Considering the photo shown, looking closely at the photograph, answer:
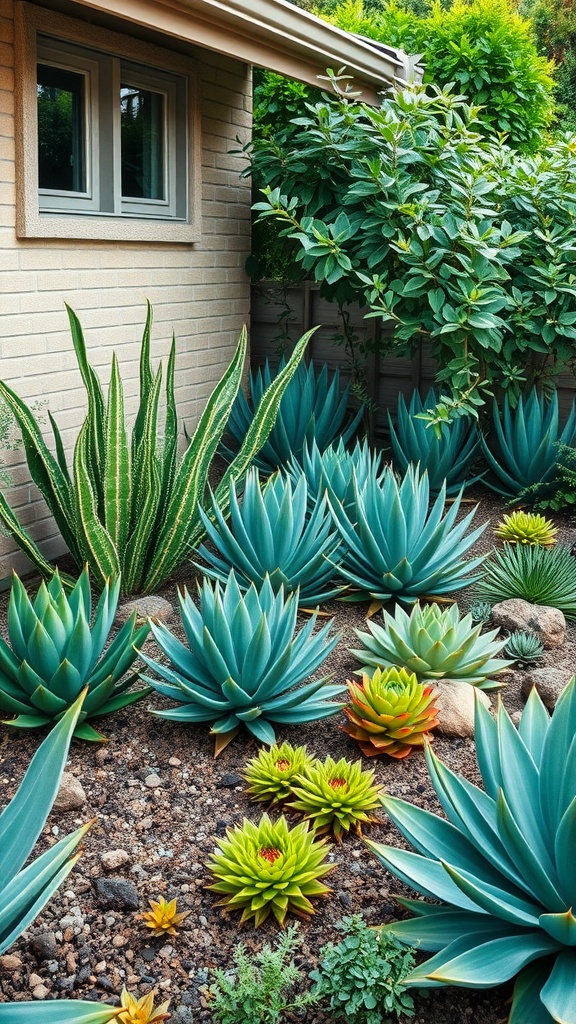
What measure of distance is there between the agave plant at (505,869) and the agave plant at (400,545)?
1.80 m

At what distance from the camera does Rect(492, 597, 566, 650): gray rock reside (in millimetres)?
4266

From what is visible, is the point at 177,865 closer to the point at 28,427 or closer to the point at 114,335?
the point at 28,427

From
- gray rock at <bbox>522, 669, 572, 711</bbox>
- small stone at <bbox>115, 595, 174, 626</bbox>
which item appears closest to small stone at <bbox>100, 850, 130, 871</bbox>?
small stone at <bbox>115, 595, 174, 626</bbox>

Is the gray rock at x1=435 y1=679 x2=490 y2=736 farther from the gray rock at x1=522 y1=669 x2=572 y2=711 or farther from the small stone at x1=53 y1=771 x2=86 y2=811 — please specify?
the small stone at x1=53 y1=771 x2=86 y2=811

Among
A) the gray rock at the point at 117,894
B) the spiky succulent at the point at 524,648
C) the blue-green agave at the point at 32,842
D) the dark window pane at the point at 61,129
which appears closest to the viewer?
the blue-green agave at the point at 32,842

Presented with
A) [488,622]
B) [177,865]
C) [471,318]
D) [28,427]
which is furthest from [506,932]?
[471,318]

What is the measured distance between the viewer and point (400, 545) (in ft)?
14.5

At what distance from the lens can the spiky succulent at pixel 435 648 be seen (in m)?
3.68

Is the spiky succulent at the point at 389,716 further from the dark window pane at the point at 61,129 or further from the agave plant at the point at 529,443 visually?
the dark window pane at the point at 61,129

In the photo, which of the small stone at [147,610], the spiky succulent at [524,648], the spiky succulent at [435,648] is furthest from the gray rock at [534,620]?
the small stone at [147,610]

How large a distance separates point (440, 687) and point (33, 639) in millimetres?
1494

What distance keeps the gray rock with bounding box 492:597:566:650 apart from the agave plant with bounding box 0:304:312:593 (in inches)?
59.1

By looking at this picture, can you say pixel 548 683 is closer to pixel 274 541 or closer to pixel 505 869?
pixel 274 541

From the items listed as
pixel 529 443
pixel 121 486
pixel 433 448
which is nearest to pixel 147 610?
pixel 121 486
